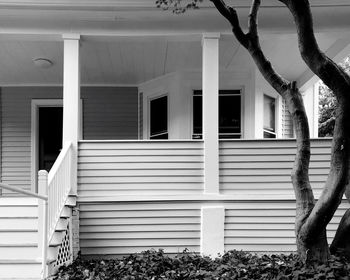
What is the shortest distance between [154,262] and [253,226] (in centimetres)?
163

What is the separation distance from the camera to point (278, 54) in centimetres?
664

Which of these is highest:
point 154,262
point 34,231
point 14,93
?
point 14,93

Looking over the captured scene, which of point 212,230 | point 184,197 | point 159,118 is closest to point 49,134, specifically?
point 159,118

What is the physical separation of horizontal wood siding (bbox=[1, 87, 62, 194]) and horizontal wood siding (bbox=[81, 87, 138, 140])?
0.71m

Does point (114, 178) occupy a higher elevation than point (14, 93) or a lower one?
lower

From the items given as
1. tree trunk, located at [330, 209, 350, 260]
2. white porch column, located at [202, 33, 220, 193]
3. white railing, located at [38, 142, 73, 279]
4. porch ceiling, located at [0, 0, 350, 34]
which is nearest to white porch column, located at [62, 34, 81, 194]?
white railing, located at [38, 142, 73, 279]

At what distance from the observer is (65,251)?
4.92 meters

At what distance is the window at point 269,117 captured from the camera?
752 centimetres

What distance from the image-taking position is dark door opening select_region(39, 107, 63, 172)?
799 centimetres

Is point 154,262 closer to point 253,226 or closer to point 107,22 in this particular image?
point 253,226

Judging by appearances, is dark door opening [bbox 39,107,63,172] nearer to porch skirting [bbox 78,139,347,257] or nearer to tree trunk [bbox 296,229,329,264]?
porch skirting [bbox 78,139,347,257]

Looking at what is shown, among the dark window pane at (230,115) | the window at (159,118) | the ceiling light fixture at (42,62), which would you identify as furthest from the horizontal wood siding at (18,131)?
the dark window pane at (230,115)

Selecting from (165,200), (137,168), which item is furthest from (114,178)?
(165,200)

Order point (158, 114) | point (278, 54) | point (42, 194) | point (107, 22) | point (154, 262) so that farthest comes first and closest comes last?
point (158, 114)
point (278, 54)
point (107, 22)
point (154, 262)
point (42, 194)
